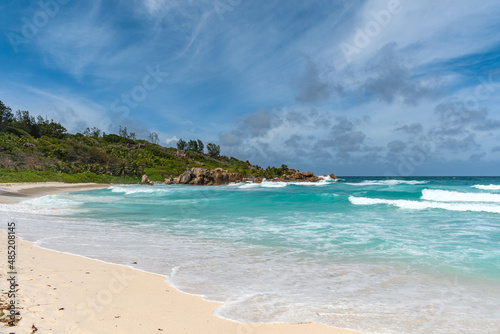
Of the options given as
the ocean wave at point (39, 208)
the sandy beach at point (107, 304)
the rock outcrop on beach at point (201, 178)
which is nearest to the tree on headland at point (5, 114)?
the rock outcrop on beach at point (201, 178)

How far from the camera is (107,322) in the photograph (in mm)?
4148

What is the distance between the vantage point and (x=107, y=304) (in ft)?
15.8

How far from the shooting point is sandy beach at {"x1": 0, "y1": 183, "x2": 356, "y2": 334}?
13.2ft

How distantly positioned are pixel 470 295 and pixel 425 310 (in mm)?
1758

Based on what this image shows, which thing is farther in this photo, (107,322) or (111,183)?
(111,183)

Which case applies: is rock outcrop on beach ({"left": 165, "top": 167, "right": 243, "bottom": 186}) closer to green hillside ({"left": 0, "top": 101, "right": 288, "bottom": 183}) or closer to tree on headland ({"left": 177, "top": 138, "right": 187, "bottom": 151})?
green hillside ({"left": 0, "top": 101, "right": 288, "bottom": 183})

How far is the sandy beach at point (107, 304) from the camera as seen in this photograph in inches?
159

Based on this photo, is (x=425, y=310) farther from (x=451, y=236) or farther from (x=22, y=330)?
(x=451, y=236)

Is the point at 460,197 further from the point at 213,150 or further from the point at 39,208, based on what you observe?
the point at 213,150

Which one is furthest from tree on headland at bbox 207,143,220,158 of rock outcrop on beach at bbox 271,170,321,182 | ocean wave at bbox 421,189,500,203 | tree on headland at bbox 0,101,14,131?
ocean wave at bbox 421,189,500,203

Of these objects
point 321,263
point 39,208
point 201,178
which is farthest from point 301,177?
point 321,263

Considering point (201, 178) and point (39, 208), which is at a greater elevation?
point (201, 178)

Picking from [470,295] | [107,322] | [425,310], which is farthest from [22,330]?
[470,295]

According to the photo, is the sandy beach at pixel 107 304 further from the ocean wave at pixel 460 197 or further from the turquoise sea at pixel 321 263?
the ocean wave at pixel 460 197
